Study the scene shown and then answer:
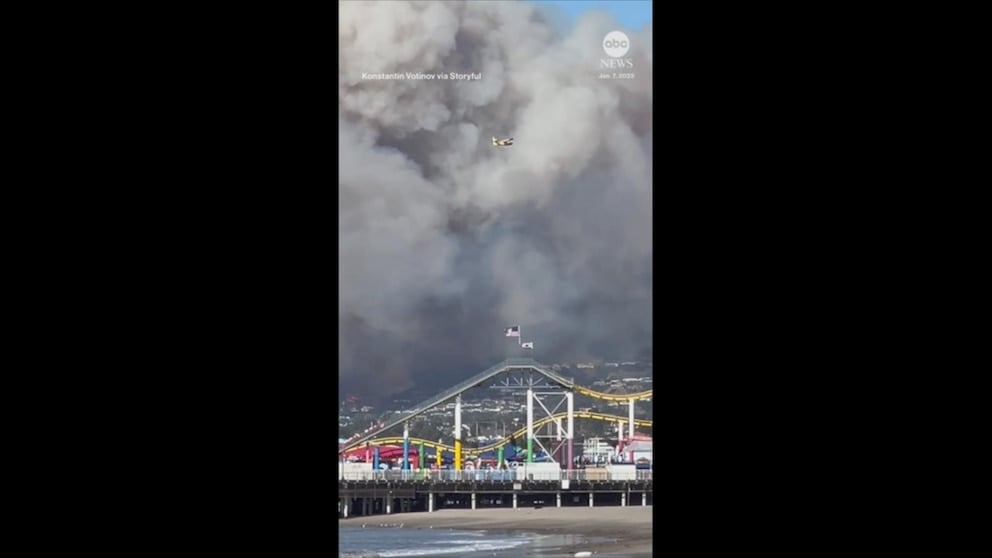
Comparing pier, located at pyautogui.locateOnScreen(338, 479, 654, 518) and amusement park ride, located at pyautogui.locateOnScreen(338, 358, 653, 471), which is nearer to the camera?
amusement park ride, located at pyautogui.locateOnScreen(338, 358, 653, 471)

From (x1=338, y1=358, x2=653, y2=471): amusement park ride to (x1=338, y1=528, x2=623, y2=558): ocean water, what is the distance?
0.84 feet

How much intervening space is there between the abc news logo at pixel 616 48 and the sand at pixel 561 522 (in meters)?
1.58

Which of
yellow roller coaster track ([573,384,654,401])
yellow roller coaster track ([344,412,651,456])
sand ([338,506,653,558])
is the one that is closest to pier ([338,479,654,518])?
sand ([338,506,653,558])

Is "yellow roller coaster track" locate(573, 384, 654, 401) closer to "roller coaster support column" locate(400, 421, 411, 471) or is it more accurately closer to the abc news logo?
"roller coaster support column" locate(400, 421, 411, 471)

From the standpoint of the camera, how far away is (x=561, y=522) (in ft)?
15.5

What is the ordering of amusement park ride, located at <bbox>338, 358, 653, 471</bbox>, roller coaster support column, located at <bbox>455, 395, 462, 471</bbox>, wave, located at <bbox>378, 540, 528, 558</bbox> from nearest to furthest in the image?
1. wave, located at <bbox>378, 540, 528, 558</bbox>
2. amusement park ride, located at <bbox>338, 358, 653, 471</bbox>
3. roller coaster support column, located at <bbox>455, 395, 462, 471</bbox>

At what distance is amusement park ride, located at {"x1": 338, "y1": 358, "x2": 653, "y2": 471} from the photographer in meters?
4.53

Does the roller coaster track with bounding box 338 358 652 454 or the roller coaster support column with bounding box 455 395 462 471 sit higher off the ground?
the roller coaster track with bounding box 338 358 652 454

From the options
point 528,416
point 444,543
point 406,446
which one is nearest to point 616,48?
point 528,416

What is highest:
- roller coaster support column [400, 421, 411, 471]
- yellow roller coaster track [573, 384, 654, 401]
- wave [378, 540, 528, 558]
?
yellow roller coaster track [573, 384, 654, 401]

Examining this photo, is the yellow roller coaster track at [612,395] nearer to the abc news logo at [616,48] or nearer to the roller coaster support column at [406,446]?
the roller coaster support column at [406,446]
